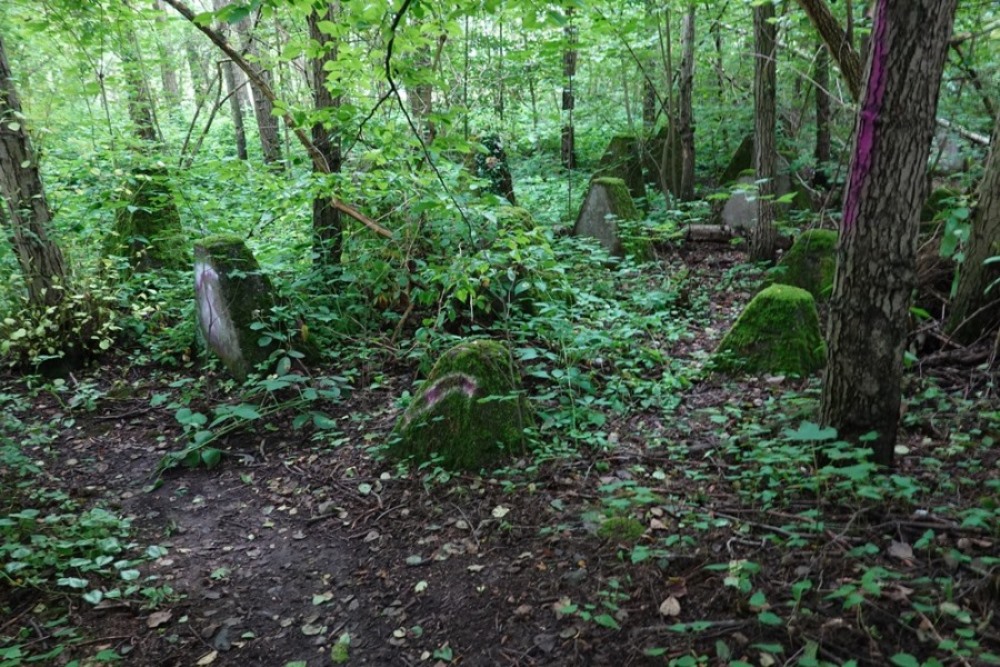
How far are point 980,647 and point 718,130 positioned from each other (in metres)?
11.9

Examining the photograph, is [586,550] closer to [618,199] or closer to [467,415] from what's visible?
[467,415]

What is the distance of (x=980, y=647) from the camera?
6.96 feet

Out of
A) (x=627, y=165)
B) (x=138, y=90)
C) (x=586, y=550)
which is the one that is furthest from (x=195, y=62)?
(x=586, y=550)

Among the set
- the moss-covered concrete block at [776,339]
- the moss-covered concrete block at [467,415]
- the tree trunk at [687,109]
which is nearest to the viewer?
the moss-covered concrete block at [467,415]

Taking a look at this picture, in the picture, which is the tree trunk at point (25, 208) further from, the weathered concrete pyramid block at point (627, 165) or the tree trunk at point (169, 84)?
the weathered concrete pyramid block at point (627, 165)

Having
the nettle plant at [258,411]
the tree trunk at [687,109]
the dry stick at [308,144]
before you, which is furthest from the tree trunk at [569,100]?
the nettle plant at [258,411]

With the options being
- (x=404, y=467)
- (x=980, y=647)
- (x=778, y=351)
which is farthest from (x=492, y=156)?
(x=980, y=647)

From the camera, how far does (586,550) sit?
10.4 feet

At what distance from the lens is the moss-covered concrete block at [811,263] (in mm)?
6609

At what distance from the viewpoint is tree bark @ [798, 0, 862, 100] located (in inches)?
183

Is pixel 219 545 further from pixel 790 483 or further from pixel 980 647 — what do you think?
pixel 980 647

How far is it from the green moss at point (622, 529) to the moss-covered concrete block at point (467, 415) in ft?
3.36

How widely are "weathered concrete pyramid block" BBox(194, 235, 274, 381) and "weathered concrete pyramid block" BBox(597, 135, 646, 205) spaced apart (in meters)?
7.89

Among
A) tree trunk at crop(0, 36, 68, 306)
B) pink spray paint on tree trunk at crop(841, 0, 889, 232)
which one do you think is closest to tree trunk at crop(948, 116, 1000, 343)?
pink spray paint on tree trunk at crop(841, 0, 889, 232)
